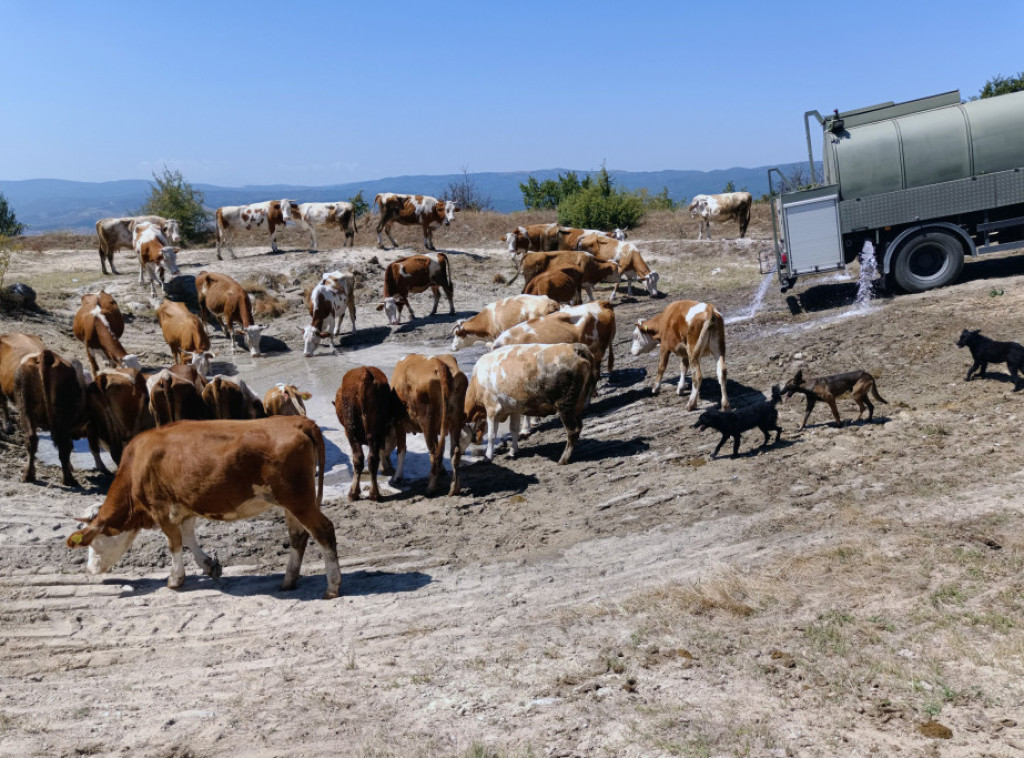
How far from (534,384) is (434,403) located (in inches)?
55.2

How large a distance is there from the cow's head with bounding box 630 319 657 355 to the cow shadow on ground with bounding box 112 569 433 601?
787 centimetres

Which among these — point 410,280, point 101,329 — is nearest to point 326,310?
point 410,280

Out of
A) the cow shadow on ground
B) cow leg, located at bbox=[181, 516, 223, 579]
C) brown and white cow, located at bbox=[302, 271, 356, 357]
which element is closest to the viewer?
the cow shadow on ground

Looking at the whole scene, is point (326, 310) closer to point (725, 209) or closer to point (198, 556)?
point (198, 556)

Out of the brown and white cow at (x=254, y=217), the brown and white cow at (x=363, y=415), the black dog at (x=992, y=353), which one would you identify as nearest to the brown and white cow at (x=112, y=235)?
the brown and white cow at (x=254, y=217)

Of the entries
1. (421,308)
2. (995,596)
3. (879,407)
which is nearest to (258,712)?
(995,596)

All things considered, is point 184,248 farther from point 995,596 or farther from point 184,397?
point 995,596

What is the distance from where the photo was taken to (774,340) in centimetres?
1620

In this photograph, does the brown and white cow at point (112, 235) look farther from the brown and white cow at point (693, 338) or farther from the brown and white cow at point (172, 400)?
the brown and white cow at point (693, 338)

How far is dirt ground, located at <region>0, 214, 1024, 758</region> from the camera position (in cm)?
549

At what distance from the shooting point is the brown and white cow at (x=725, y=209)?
30406mm

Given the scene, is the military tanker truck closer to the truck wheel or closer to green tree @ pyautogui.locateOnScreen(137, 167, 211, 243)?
the truck wheel

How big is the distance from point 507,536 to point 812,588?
3429mm

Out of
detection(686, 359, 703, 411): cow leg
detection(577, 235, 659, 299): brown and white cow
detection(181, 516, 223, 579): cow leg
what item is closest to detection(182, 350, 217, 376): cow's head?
detection(181, 516, 223, 579): cow leg
